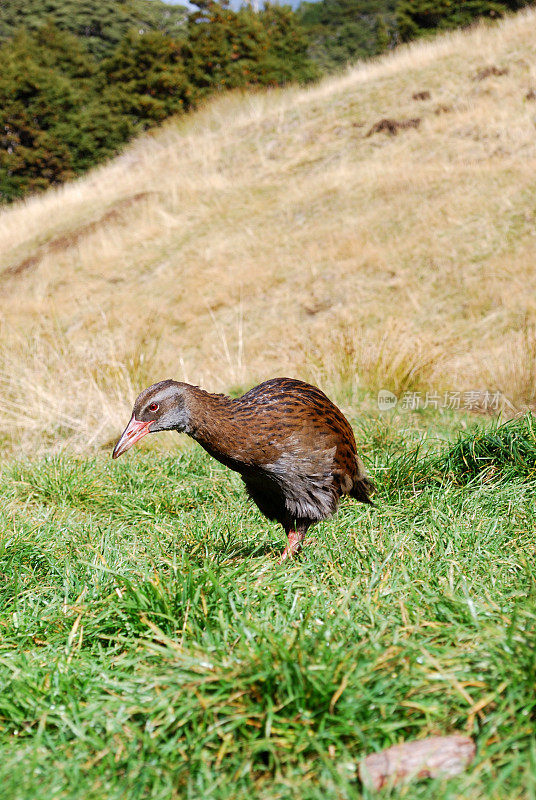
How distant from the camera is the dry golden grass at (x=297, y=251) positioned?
6.31m

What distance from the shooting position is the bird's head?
2.87 m

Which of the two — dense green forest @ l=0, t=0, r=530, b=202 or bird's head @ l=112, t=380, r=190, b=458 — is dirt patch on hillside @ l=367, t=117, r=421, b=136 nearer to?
dense green forest @ l=0, t=0, r=530, b=202

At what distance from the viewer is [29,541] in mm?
3195

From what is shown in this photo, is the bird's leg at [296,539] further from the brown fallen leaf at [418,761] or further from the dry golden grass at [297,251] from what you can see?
the dry golden grass at [297,251]

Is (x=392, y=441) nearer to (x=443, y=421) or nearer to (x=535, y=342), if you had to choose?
(x=443, y=421)

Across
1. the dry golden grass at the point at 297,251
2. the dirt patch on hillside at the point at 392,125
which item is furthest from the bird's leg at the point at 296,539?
the dirt patch on hillside at the point at 392,125

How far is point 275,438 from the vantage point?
9.83ft

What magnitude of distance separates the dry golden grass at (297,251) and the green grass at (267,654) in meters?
2.64

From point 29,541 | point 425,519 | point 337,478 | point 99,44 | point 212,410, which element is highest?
point 99,44

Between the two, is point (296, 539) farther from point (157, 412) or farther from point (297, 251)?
point (297, 251)

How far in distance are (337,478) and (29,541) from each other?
142cm

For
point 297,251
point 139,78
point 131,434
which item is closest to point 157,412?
point 131,434

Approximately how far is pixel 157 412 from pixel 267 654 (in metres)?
1.23

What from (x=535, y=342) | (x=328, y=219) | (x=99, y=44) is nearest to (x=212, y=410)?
(x=535, y=342)
